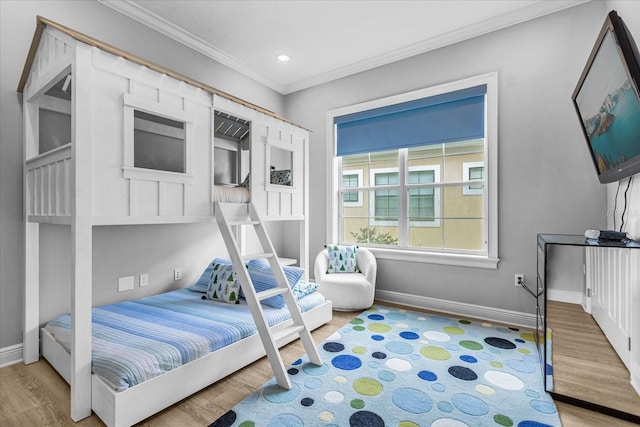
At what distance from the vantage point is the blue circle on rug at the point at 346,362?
209cm

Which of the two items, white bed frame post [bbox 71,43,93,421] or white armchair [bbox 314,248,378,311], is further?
white armchair [bbox 314,248,378,311]

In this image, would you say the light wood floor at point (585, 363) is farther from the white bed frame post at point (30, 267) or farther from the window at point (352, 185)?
the white bed frame post at point (30, 267)

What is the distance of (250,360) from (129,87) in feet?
6.21

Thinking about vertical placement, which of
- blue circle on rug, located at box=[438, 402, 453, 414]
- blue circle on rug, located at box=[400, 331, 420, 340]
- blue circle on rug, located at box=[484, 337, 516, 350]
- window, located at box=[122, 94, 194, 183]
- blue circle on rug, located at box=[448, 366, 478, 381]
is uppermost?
window, located at box=[122, 94, 194, 183]

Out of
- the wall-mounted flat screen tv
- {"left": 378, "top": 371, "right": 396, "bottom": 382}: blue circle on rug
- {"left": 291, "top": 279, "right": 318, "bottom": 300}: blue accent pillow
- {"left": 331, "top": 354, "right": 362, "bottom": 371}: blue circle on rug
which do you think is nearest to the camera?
the wall-mounted flat screen tv

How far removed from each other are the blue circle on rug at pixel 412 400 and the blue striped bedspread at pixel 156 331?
99 centimetres

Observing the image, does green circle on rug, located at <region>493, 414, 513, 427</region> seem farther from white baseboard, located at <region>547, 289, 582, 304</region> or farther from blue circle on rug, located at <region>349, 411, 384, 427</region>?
white baseboard, located at <region>547, 289, 582, 304</region>

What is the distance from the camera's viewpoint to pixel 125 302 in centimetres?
257

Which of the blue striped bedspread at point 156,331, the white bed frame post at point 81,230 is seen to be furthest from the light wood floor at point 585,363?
the white bed frame post at point 81,230

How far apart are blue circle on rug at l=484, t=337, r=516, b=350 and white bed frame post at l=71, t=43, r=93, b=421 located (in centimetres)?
271

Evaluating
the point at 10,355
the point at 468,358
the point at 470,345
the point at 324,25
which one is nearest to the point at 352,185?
the point at 324,25

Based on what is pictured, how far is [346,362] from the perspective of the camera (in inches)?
85.2

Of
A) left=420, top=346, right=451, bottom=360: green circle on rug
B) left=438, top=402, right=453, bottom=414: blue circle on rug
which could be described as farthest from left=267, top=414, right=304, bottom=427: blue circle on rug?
left=420, top=346, right=451, bottom=360: green circle on rug

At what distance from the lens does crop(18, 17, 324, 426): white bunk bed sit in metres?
1.57
